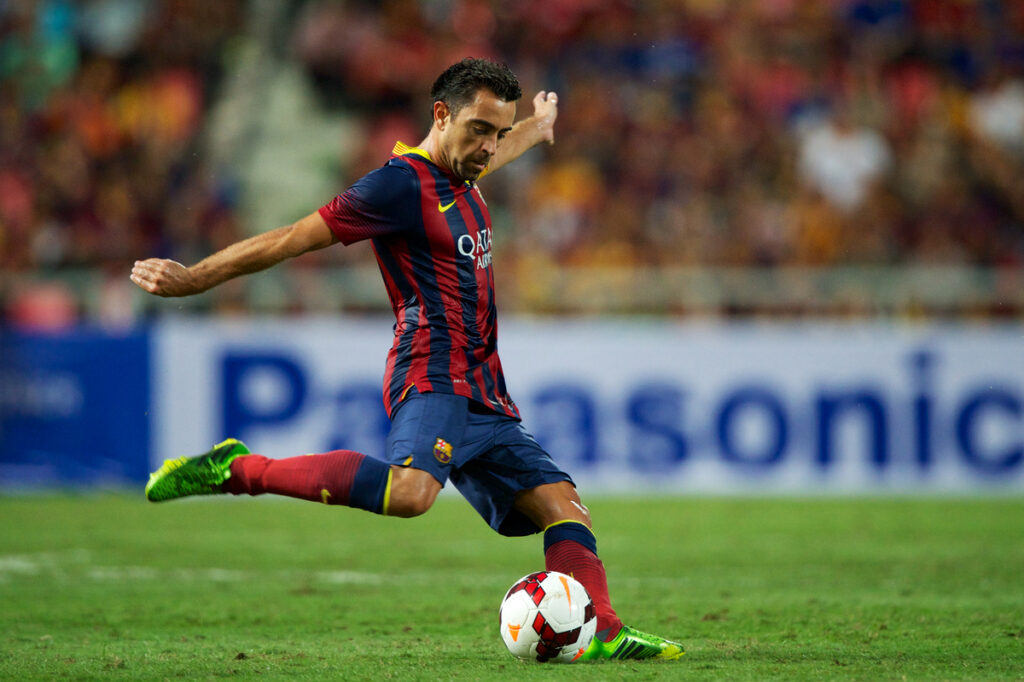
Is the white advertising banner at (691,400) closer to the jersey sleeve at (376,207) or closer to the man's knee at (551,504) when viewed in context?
the man's knee at (551,504)

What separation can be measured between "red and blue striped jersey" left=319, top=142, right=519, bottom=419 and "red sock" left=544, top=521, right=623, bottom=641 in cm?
54

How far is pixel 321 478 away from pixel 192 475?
49 centimetres

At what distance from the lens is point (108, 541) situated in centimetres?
925

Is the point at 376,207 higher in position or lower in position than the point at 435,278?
higher

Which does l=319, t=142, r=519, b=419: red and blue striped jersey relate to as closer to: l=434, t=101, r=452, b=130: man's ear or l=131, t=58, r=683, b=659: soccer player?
l=131, t=58, r=683, b=659: soccer player

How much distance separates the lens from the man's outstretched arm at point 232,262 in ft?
15.2

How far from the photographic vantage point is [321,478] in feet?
15.9

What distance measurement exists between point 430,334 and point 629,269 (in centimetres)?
850

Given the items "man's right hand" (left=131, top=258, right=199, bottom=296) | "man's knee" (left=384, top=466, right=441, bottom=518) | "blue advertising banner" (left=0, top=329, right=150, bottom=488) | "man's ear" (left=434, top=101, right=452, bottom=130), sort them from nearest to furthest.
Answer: "man's right hand" (left=131, top=258, right=199, bottom=296)
"man's knee" (left=384, top=466, right=441, bottom=518)
"man's ear" (left=434, top=101, right=452, bottom=130)
"blue advertising banner" (left=0, top=329, right=150, bottom=488)

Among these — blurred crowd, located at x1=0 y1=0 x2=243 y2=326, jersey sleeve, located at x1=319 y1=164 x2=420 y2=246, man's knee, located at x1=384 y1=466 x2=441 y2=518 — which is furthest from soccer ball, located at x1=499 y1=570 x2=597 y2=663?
blurred crowd, located at x1=0 y1=0 x2=243 y2=326

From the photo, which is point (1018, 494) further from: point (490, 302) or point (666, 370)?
point (490, 302)

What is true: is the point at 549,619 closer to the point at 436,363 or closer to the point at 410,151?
the point at 436,363

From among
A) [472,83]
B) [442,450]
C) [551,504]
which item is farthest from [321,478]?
[472,83]

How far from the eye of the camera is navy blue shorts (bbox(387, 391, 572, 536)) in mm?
4891
